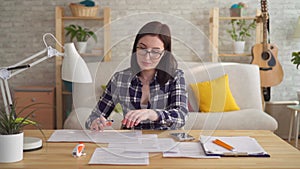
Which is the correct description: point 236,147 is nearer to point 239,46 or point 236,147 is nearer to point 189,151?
point 189,151

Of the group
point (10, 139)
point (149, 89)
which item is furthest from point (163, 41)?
point (10, 139)

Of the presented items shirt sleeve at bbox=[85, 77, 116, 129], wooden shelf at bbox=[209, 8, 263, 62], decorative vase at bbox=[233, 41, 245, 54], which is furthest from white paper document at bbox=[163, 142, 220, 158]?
decorative vase at bbox=[233, 41, 245, 54]

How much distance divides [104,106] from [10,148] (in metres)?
0.59

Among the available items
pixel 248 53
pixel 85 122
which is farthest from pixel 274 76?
pixel 85 122

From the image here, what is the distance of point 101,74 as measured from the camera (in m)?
1.79

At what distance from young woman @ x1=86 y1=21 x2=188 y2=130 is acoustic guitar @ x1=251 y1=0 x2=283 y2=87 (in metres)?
2.79

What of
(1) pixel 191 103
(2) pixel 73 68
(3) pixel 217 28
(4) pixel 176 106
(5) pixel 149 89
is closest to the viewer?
(2) pixel 73 68

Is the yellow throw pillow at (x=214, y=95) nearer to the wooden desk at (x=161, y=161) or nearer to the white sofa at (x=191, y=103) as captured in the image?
the white sofa at (x=191, y=103)

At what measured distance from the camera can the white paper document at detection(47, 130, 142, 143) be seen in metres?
1.72

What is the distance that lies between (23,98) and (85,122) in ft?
9.98

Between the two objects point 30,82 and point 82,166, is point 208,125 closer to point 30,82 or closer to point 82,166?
point 82,166

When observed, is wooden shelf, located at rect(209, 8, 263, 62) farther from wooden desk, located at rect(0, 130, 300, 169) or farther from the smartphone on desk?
wooden desk, located at rect(0, 130, 300, 169)

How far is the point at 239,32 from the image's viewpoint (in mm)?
5047

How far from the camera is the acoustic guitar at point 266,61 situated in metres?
4.56
